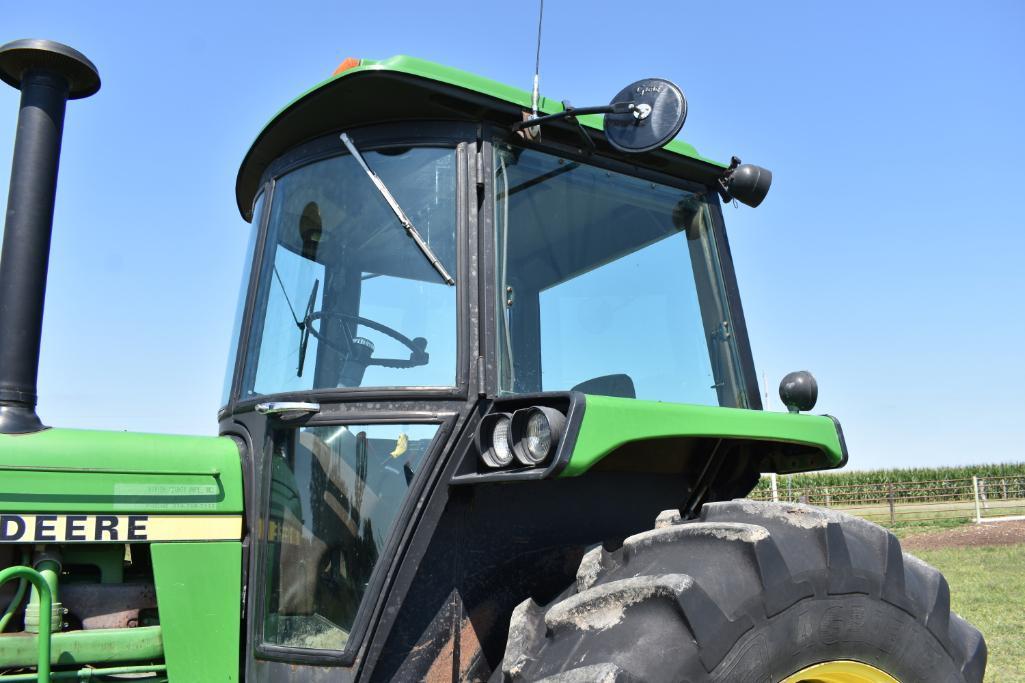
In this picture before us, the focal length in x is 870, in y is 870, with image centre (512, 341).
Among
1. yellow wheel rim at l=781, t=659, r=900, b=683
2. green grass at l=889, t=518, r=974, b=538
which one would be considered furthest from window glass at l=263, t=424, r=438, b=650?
green grass at l=889, t=518, r=974, b=538

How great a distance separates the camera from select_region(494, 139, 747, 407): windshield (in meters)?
2.53

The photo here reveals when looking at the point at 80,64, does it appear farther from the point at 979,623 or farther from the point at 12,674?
the point at 979,623

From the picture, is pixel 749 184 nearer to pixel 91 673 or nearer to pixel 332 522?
pixel 332 522

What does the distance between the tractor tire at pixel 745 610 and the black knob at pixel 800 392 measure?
51 cm

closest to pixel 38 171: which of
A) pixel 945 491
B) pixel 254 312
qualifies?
pixel 254 312

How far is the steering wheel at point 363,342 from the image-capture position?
2387 millimetres

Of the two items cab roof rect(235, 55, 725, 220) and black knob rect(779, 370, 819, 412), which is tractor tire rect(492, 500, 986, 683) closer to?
black knob rect(779, 370, 819, 412)

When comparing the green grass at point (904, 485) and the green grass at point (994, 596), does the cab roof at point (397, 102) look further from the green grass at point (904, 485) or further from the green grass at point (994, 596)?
the green grass at point (904, 485)

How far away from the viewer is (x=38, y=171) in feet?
7.32

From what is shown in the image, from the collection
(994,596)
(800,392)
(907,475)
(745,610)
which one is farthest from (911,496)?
(745,610)

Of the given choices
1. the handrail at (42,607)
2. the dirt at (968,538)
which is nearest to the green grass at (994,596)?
the dirt at (968,538)

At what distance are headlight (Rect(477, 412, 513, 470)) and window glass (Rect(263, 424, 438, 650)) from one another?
134mm

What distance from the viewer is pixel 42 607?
2.13 metres

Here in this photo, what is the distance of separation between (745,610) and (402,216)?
1.36 m
